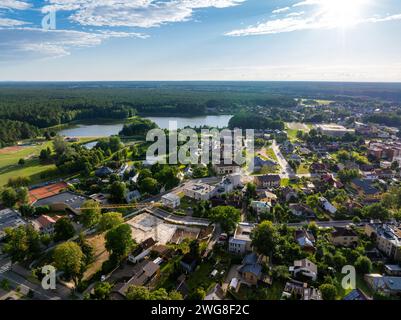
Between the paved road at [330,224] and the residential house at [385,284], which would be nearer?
the residential house at [385,284]

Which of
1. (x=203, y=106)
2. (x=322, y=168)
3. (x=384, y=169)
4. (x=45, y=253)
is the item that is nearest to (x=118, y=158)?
(x=45, y=253)

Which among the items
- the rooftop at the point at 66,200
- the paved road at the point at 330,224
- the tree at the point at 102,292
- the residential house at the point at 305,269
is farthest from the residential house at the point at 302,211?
the rooftop at the point at 66,200

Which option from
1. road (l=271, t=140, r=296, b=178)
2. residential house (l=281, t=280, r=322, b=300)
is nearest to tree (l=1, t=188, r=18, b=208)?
residential house (l=281, t=280, r=322, b=300)

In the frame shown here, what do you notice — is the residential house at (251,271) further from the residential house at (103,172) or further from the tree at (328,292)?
the residential house at (103,172)

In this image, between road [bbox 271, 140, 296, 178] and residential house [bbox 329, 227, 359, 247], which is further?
road [bbox 271, 140, 296, 178]

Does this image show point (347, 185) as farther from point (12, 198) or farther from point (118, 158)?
point (12, 198)

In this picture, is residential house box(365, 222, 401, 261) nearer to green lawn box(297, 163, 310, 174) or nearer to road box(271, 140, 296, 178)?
road box(271, 140, 296, 178)

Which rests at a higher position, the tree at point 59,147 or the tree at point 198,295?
the tree at point 59,147
